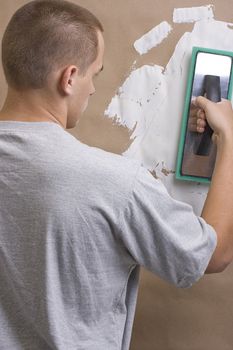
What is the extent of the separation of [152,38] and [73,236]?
45 cm

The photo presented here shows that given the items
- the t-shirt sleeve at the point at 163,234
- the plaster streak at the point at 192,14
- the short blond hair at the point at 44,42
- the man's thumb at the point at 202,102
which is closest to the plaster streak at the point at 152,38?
the plaster streak at the point at 192,14

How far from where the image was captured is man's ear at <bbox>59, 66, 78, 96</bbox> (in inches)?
27.2

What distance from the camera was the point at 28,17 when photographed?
699 millimetres

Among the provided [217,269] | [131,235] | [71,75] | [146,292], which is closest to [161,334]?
[146,292]

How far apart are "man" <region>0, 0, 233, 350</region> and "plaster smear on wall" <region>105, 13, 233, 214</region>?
219 mm

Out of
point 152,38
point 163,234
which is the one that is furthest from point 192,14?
point 163,234

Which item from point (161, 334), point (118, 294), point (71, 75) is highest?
point (71, 75)

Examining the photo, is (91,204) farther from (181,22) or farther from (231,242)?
(181,22)

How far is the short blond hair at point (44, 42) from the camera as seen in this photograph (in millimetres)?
683

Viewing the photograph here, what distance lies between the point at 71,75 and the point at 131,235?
23 cm

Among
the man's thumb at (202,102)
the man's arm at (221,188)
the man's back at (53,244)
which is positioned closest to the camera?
the man's back at (53,244)

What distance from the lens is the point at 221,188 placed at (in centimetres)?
81

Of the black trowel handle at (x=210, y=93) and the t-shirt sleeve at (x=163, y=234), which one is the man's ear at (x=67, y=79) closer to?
the t-shirt sleeve at (x=163, y=234)

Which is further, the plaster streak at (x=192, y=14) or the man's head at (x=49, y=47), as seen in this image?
the plaster streak at (x=192, y=14)
